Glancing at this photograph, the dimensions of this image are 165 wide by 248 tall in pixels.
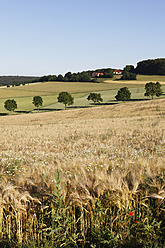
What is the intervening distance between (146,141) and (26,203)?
8095 mm

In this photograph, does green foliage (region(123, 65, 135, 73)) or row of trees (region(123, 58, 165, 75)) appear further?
green foliage (region(123, 65, 135, 73))

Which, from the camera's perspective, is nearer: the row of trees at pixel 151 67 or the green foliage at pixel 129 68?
the row of trees at pixel 151 67

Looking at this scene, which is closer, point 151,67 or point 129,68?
point 151,67

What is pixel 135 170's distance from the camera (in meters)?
3.48

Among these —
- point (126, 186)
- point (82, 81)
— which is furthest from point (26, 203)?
point (82, 81)

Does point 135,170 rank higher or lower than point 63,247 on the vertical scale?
higher

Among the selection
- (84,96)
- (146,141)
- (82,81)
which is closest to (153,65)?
(82,81)

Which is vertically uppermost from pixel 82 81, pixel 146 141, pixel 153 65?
pixel 153 65

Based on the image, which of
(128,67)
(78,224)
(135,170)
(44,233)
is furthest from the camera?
→ (128,67)

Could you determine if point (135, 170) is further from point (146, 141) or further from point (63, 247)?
point (146, 141)

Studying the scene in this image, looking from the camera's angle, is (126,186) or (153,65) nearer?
(126,186)

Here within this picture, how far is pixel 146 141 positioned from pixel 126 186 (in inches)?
305

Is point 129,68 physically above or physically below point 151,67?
above

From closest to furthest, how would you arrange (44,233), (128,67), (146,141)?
1. (44,233)
2. (146,141)
3. (128,67)
